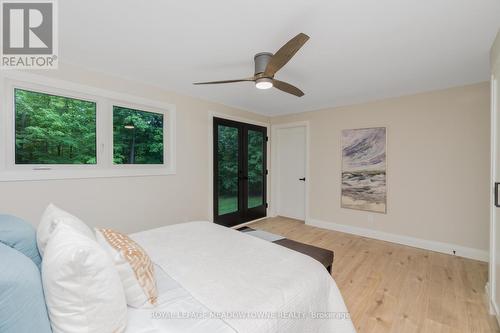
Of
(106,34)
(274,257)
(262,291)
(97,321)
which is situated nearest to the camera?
(97,321)

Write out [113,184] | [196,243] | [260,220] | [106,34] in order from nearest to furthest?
1. [196,243]
2. [106,34]
3. [113,184]
4. [260,220]

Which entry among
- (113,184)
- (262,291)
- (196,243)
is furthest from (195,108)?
(262,291)

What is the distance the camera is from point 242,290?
3.68 ft

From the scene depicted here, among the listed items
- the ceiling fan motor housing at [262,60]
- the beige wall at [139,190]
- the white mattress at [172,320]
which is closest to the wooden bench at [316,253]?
the white mattress at [172,320]

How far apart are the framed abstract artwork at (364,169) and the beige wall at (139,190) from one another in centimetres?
219

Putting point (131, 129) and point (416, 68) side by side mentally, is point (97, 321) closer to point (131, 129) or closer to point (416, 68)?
point (131, 129)

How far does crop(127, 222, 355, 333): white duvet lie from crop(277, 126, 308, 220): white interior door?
310cm

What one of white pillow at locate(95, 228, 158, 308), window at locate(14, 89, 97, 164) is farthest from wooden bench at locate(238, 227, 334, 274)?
window at locate(14, 89, 97, 164)

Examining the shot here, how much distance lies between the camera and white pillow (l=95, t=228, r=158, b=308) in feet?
3.25

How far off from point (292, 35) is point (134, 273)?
2.03 metres

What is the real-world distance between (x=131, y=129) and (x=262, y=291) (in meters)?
2.71

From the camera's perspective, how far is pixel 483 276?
94.9 inches

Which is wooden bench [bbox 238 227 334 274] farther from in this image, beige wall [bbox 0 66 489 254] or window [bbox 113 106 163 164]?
window [bbox 113 106 163 164]

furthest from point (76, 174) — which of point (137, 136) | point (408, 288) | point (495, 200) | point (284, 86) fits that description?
point (495, 200)
